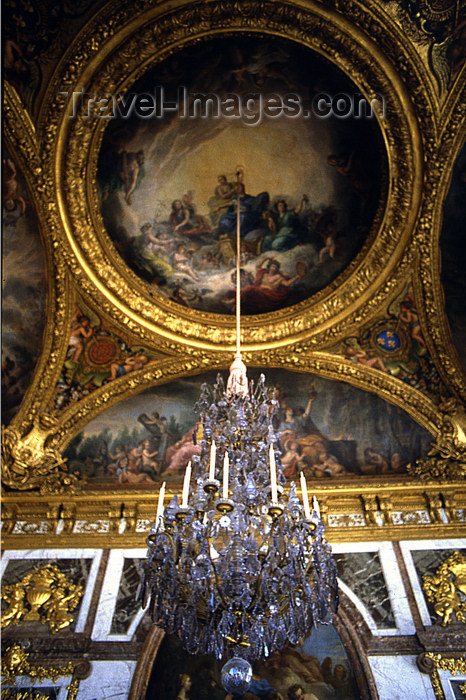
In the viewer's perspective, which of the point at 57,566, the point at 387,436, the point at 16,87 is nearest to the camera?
the point at 16,87

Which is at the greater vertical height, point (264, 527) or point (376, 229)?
point (376, 229)

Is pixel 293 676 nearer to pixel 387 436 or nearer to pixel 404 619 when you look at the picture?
pixel 404 619

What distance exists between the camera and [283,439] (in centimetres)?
915

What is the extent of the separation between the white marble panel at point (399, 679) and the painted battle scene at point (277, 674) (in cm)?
30

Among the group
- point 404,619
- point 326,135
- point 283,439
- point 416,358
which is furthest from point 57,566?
point 326,135

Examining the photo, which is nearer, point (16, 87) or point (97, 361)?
point (16, 87)

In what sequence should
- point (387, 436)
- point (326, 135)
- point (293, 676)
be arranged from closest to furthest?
point (293, 676) < point (326, 135) < point (387, 436)

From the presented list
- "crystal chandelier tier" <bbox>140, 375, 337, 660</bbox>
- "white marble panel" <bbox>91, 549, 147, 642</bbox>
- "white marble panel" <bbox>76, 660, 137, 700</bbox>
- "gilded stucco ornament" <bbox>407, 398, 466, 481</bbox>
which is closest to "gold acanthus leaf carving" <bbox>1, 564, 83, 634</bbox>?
"white marble panel" <bbox>91, 549, 147, 642</bbox>

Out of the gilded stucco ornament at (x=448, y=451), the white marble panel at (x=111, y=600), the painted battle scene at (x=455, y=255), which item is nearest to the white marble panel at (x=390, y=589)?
the gilded stucco ornament at (x=448, y=451)

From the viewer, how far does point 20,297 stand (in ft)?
28.7

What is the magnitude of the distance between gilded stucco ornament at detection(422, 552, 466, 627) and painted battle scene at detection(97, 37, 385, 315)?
173 inches

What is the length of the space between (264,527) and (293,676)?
2.76m

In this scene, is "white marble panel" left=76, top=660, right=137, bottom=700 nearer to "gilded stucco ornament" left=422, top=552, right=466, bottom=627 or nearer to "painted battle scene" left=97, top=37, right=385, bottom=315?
"gilded stucco ornament" left=422, top=552, right=466, bottom=627

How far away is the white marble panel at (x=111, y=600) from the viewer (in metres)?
7.13
